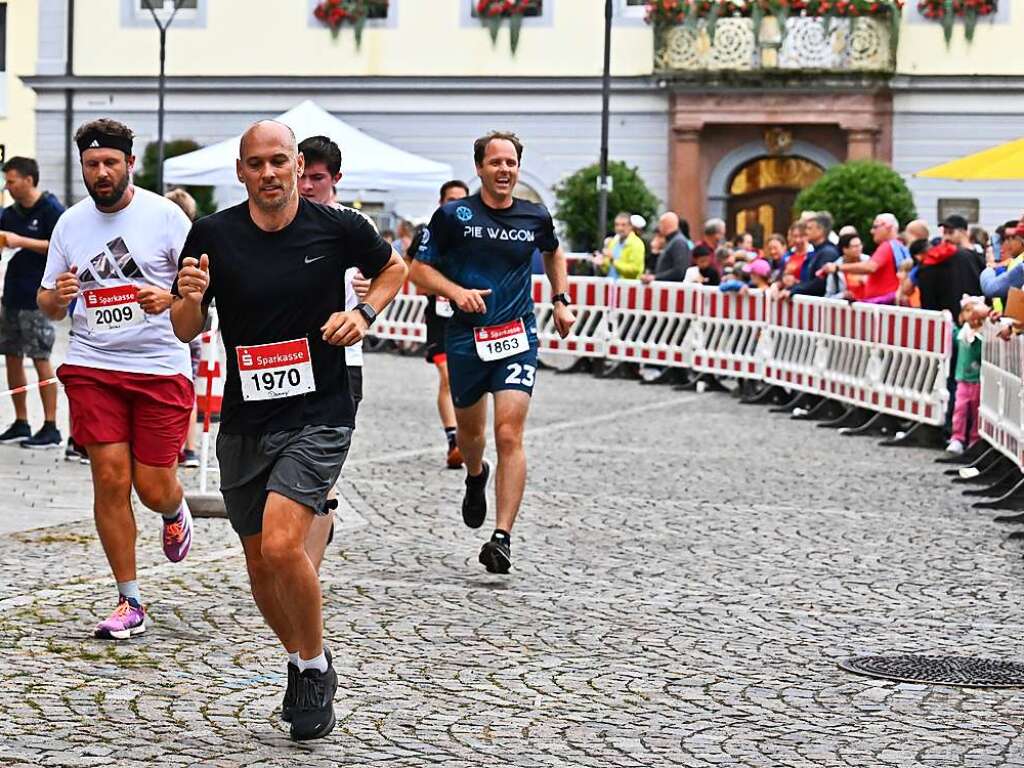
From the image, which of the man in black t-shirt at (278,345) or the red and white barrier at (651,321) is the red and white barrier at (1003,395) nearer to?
the man in black t-shirt at (278,345)

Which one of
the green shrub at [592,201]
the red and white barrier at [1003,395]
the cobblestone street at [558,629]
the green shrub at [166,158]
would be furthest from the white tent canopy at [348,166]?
the cobblestone street at [558,629]

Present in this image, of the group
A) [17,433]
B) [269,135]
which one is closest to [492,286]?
[269,135]

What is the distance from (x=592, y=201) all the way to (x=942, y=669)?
29463mm

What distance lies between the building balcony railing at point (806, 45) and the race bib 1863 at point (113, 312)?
31.0 metres

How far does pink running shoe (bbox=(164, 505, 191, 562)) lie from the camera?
9.06 m

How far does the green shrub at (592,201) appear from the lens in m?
37.3

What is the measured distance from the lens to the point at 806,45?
39281 mm

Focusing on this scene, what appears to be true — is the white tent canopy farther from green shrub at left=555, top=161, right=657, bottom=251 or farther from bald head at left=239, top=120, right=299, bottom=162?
bald head at left=239, top=120, right=299, bottom=162

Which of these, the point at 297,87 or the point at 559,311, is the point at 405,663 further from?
the point at 297,87

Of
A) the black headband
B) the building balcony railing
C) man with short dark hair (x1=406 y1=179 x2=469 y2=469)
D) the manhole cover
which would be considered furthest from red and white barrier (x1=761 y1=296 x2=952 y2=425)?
the building balcony railing

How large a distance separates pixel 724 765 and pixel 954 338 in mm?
11536

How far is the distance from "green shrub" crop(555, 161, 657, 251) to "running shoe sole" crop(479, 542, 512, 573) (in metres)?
27.1

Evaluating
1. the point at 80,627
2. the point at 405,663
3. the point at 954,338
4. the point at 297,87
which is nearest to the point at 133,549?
the point at 80,627

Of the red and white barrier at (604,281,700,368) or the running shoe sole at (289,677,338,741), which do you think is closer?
the running shoe sole at (289,677,338,741)
